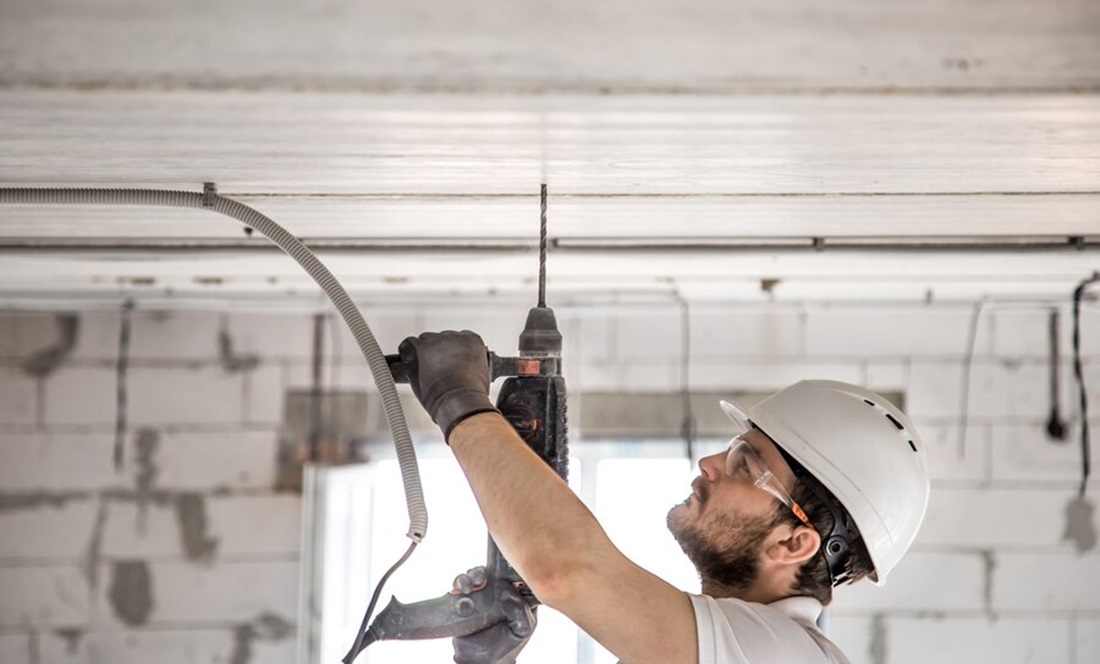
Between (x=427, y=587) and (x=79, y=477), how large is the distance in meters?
1.21

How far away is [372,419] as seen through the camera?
3615mm

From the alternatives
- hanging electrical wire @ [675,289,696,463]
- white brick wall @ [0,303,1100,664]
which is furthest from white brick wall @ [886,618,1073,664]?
hanging electrical wire @ [675,289,696,463]

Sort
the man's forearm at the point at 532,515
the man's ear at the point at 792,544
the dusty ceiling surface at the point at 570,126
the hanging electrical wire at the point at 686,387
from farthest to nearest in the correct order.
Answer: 1. the hanging electrical wire at the point at 686,387
2. the man's ear at the point at 792,544
3. the man's forearm at the point at 532,515
4. the dusty ceiling surface at the point at 570,126

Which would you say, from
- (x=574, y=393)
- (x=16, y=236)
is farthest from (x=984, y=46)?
(x=574, y=393)

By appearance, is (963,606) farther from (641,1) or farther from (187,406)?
(641,1)

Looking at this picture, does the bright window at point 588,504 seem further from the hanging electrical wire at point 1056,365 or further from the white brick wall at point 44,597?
the hanging electrical wire at point 1056,365

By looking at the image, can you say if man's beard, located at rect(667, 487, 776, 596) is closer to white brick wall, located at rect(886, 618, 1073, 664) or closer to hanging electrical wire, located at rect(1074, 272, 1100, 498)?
white brick wall, located at rect(886, 618, 1073, 664)

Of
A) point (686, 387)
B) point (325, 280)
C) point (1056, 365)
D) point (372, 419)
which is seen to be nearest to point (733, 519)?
point (325, 280)

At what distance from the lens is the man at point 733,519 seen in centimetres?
137

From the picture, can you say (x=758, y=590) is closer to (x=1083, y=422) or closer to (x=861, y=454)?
(x=861, y=454)

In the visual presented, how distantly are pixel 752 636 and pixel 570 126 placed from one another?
2.44 feet

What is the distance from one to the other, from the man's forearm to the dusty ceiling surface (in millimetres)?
387

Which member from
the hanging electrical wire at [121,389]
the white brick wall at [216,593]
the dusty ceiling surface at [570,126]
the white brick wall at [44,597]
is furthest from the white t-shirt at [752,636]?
the white brick wall at [44,597]

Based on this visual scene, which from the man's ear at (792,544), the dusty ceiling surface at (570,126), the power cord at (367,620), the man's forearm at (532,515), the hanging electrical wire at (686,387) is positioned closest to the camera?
the dusty ceiling surface at (570,126)
